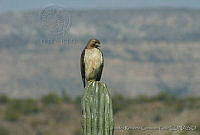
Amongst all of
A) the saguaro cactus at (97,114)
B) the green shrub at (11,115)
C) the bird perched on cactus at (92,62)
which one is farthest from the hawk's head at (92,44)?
the green shrub at (11,115)

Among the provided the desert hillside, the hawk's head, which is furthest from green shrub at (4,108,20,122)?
the desert hillside

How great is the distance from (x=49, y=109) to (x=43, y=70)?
4160 inches

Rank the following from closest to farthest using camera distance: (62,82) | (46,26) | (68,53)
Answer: (46,26), (62,82), (68,53)

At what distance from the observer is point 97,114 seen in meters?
8.28

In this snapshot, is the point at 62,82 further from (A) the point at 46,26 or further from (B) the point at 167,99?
(A) the point at 46,26

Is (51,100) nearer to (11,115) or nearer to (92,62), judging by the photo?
(11,115)

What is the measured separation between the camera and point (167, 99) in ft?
225

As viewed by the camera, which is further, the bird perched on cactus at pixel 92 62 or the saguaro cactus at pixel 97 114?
the bird perched on cactus at pixel 92 62

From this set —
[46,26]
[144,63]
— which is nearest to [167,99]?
[46,26]

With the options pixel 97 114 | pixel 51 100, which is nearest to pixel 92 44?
pixel 97 114

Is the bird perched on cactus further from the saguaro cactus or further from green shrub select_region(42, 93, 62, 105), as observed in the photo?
green shrub select_region(42, 93, 62, 105)

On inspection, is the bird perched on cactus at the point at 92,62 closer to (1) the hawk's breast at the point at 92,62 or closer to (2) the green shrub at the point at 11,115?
(1) the hawk's breast at the point at 92,62

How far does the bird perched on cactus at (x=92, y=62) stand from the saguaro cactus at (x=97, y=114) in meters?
2.80

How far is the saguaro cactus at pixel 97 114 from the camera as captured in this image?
8250 millimetres
